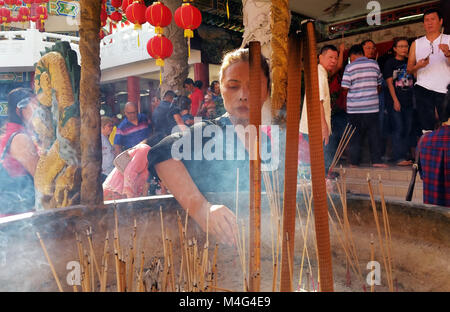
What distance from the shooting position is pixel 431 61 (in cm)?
312

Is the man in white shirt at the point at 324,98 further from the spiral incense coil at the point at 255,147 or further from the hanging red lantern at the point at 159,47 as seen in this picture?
the hanging red lantern at the point at 159,47

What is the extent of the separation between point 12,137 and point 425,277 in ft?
8.41

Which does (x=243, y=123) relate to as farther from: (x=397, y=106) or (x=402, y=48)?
(x=397, y=106)

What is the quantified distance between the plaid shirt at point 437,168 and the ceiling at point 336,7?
4.89 m

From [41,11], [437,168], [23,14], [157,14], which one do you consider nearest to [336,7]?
[157,14]

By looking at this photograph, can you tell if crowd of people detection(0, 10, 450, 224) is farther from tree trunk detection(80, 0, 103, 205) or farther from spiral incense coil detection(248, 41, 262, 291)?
spiral incense coil detection(248, 41, 262, 291)

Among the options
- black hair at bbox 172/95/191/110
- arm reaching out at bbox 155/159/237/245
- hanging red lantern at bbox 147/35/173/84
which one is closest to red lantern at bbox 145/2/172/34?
hanging red lantern at bbox 147/35/173/84

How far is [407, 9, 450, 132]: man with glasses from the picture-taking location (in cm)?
304

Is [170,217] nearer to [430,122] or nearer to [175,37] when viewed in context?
[430,122]

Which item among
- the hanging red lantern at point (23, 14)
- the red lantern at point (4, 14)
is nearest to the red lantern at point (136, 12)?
the hanging red lantern at point (23, 14)

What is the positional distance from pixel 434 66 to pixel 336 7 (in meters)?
3.53

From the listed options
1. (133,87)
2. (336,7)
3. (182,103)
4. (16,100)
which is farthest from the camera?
(133,87)

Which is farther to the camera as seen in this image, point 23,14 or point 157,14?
point 23,14

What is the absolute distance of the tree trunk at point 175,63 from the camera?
5.33m
